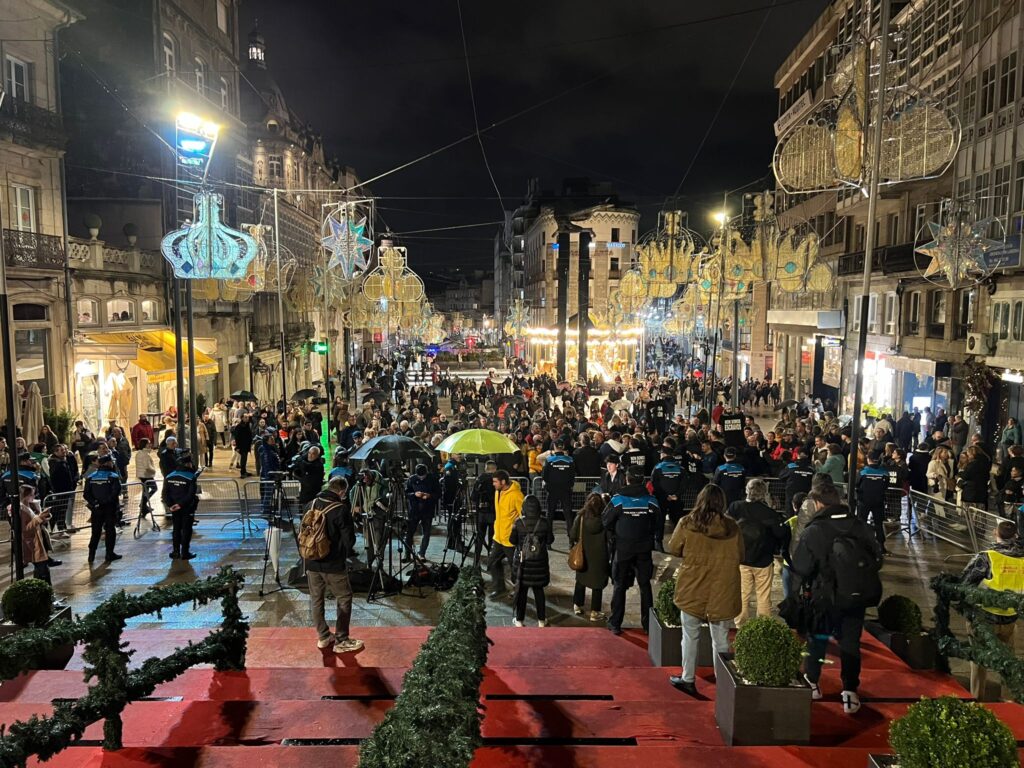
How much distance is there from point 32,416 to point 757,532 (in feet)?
60.2

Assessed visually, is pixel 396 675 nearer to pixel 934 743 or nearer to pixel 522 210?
pixel 934 743

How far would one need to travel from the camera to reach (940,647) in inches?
240

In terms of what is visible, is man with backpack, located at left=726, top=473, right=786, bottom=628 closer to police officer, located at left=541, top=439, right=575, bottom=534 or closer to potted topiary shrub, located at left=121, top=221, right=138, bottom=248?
police officer, located at left=541, top=439, right=575, bottom=534

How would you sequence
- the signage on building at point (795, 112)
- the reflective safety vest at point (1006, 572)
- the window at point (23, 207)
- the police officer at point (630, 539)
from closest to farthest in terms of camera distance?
the reflective safety vest at point (1006, 572) < the police officer at point (630, 539) < the window at point (23, 207) < the signage on building at point (795, 112)

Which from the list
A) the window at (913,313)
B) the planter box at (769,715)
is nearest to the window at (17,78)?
the planter box at (769,715)

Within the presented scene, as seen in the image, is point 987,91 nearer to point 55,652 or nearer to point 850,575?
point 850,575

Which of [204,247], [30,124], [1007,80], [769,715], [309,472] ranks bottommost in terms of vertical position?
[769,715]

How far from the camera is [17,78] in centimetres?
2023

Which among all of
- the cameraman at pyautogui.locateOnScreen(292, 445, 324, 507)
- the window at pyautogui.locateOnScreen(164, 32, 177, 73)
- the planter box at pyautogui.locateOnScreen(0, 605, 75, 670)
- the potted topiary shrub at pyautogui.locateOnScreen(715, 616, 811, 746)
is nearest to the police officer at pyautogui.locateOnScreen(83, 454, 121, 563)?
the cameraman at pyautogui.locateOnScreen(292, 445, 324, 507)

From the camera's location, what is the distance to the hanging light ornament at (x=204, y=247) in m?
15.5

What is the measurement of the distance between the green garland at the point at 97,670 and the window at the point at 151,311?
2378 centimetres

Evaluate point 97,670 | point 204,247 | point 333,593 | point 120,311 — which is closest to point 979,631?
point 333,593

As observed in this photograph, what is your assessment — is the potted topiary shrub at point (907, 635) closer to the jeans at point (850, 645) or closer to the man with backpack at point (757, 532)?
the man with backpack at point (757, 532)

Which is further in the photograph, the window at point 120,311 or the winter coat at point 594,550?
the window at point 120,311
